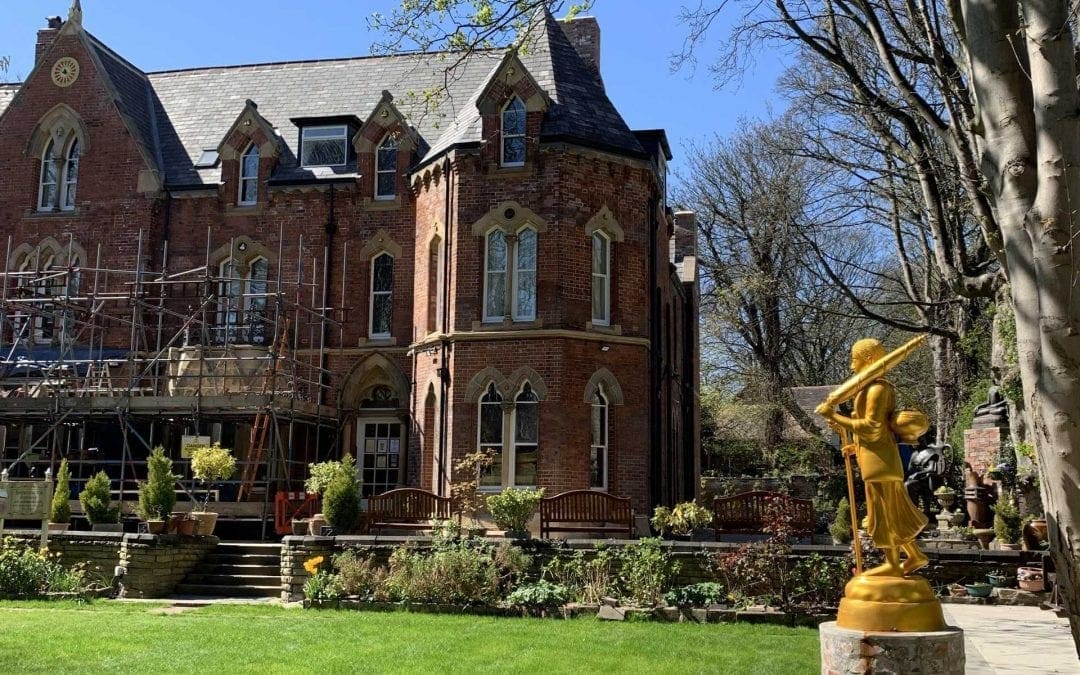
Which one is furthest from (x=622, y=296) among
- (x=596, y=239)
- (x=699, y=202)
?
(x=699, y=202)

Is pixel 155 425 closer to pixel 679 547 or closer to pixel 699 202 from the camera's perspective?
pixel 679 547

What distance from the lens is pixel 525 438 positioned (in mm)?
20484

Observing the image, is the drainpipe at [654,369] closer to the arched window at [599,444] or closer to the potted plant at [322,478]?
the arched window at [599,444]

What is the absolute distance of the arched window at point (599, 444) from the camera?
811 inches

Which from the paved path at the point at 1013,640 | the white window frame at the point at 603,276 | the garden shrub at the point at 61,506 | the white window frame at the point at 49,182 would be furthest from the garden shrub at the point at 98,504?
the paved path at the point at 1013,640

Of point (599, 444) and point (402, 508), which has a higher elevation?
point (599, 444)

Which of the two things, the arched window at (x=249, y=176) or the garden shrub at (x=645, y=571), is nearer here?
the garden shrub at (x=645, y=571)

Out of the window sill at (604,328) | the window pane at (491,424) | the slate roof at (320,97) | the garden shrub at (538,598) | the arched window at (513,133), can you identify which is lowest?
the garden shrub at (538,598)

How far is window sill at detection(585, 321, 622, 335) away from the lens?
2084cm

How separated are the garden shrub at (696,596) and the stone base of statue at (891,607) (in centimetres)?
620

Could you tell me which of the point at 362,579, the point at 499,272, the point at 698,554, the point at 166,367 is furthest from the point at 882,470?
the point at 166,367

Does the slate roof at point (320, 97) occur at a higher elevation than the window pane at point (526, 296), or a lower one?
higher

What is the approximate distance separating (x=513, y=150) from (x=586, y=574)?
10.4m

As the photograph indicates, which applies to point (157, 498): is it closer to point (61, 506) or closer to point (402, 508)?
point (61, 506)
